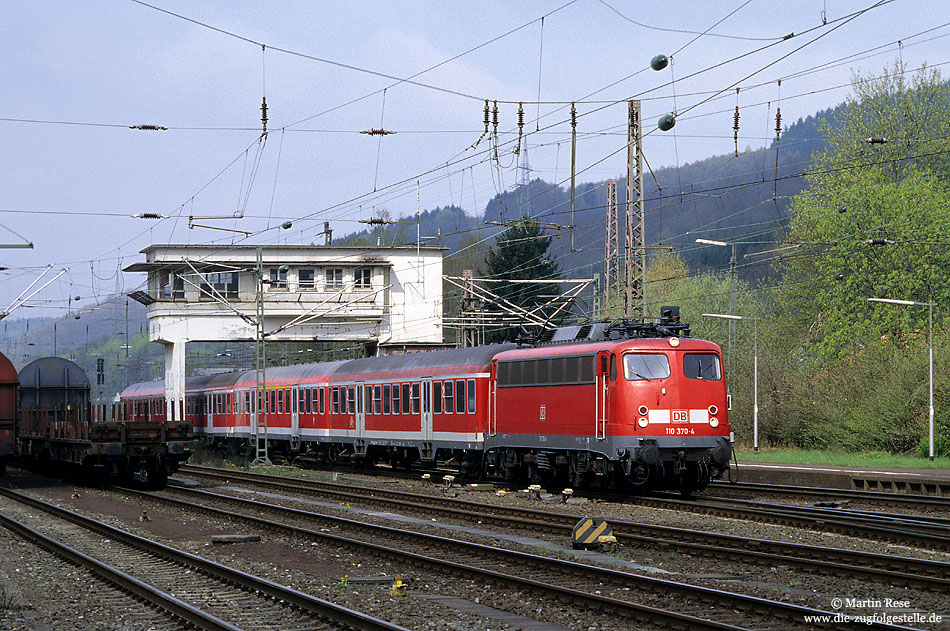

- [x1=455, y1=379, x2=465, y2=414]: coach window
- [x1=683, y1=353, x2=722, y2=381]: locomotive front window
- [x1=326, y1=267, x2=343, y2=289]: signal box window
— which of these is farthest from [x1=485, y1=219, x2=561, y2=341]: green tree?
[x1=683, y1=353, x2=722, y2=381]: locomotive front window

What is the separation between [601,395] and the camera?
2462cm

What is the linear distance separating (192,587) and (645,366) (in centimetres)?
1246

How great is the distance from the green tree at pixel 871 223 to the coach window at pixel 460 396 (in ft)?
66.0

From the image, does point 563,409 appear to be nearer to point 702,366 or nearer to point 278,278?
point 702,366

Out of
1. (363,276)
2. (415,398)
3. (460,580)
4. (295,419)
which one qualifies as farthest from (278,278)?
(460,580)

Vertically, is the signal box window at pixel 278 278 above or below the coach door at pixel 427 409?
above

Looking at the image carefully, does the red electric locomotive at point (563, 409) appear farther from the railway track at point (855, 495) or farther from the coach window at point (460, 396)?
the railway track at point (855, 495)

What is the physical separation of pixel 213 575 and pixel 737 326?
46.8 metres

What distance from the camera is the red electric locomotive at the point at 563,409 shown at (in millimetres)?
24172

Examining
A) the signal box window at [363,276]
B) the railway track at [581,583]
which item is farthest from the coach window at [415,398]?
the signal box window at [363,276]

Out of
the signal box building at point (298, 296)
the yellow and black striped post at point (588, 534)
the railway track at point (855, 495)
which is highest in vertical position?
the signal box building at point (298, 296)

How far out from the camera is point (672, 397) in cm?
2430

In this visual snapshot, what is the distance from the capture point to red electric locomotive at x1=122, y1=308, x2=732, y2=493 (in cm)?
2417

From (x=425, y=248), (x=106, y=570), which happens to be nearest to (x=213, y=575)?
(x=106, y=570)
